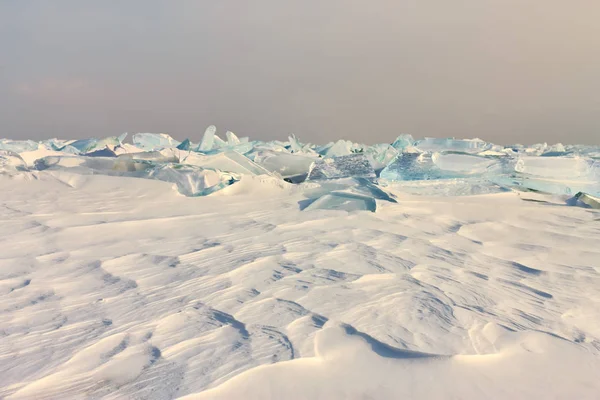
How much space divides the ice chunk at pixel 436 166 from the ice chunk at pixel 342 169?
28 cm

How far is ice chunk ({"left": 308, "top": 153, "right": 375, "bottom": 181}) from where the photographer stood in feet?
13.7

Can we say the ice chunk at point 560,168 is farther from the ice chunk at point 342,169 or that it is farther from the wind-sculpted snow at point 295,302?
the wind-sculpted snow at point 295,302

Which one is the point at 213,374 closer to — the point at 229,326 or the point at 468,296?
the point at 229,326

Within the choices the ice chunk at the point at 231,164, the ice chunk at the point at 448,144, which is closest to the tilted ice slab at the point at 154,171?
the ice chunk at the point at 231,164

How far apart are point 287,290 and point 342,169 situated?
8.76 ft

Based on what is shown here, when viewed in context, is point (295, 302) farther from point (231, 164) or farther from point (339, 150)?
point (339, 150)

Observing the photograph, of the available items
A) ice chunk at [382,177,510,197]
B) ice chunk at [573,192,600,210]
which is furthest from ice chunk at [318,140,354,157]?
ice chunk at [573,192,600,210]

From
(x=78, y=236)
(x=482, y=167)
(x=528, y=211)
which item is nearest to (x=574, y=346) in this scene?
(x=528, y=211)

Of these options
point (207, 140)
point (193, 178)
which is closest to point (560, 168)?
point (193, 178)

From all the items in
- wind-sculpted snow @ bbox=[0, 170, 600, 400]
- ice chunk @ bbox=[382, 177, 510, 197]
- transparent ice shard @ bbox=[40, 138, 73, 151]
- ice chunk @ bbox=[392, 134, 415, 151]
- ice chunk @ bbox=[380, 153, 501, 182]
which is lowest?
wind-sculpted snow @ bbox=[0, 170, 600, 400]

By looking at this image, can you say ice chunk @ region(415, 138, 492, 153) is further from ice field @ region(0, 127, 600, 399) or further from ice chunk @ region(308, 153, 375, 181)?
ice field @ region(0, 127, 600, 399)

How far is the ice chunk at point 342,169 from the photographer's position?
4.17m

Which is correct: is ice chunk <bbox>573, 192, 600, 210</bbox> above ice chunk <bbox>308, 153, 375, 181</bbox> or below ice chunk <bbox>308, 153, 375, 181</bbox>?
below

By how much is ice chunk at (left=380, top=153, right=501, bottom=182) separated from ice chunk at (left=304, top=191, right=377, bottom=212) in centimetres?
125
